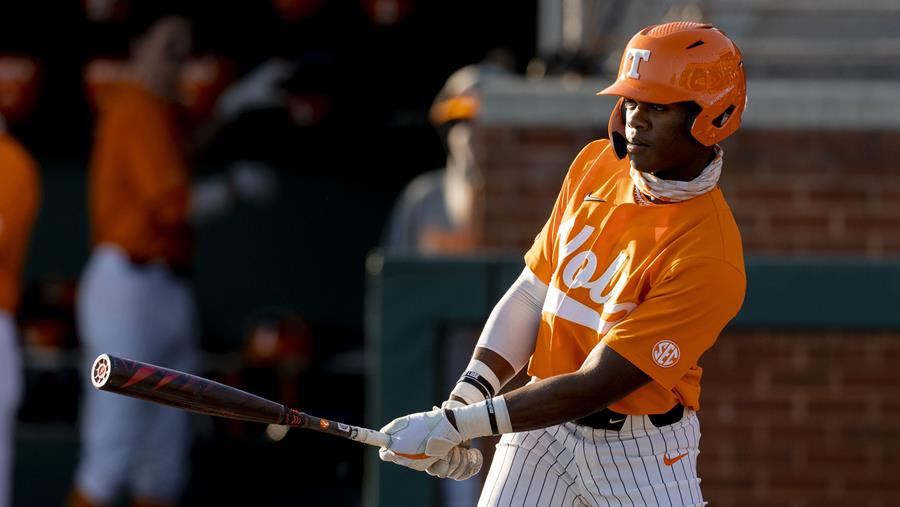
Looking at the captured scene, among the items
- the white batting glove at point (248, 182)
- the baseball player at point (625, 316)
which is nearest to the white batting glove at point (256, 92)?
the white batting glove at point (248, 182)

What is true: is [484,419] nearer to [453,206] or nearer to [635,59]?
[635,59]

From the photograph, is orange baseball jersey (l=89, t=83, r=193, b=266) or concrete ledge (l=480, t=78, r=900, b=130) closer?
concrete ledge (l=480, t=78, r=900, b=130)

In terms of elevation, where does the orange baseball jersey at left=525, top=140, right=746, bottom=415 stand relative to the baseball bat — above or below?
above

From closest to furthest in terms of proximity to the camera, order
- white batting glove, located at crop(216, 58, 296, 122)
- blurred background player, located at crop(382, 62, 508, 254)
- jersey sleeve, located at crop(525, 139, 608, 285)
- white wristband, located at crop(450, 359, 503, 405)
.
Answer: white wristband, located at crop(450, 359, 503, 405), jersey sleeve, located at crop(525, 139, 608, 285), blurred background player, located at crop(382, 62, 508, 254), white batting glove, located at crop(216, 58, 296, 122)

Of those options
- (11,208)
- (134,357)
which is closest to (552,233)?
(11,208)

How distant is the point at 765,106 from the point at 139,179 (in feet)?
8.86

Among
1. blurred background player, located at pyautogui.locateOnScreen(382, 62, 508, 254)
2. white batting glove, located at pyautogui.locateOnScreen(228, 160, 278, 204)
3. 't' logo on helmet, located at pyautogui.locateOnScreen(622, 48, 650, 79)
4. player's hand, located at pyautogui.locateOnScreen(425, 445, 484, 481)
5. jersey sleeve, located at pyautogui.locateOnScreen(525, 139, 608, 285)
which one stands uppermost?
white batting glove, located at pyautogui.locateOnScreen(228, 160, 278, 204)

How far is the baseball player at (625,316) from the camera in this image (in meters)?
3.50

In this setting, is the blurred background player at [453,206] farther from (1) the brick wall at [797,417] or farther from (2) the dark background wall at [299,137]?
(2) the dark background wall at [299,137]

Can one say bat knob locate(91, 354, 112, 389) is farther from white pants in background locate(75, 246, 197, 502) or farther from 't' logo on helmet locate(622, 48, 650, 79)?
white pants in background locate(75, 246, 197, 502)

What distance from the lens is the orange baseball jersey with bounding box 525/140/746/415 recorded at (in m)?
3.50

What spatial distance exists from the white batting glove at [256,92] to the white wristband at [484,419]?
4.88 meters

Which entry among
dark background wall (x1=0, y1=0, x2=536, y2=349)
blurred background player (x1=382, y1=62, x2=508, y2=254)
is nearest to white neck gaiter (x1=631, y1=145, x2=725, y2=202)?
blurred background player (x1=382, y1=62, x2=508, y2=254)

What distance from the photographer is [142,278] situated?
6938mm
